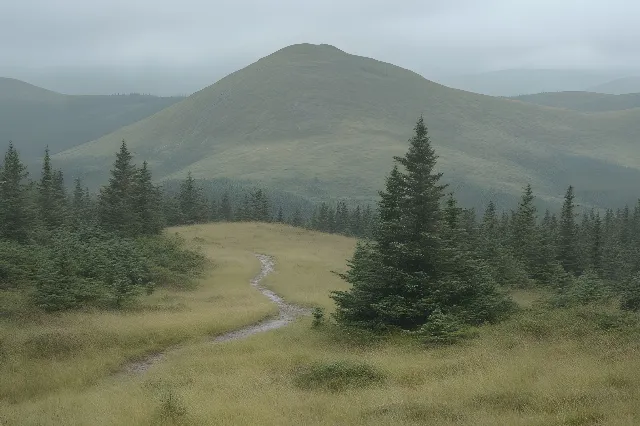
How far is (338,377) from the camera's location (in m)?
14.7

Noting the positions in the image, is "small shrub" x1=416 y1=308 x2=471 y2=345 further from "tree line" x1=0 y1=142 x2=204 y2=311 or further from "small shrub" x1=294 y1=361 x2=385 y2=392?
"tree line" x1=0 y1=142 x2=204 y2=311

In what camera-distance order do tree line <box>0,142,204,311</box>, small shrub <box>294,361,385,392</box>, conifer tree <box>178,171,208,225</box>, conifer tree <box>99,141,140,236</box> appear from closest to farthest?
small shrub <box>294,361,385,392</box> → tree line <box>0,142,204,311</box> → conifer tree <box>99,141,140,236</box> → conifer tree <box>178,171,208,225</box>

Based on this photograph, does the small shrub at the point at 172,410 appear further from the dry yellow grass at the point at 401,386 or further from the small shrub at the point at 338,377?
the small shrub at the point at 338,377

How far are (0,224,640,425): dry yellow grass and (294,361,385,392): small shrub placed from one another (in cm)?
41

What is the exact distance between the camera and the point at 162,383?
15.5 m

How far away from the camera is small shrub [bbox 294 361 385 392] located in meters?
14.3

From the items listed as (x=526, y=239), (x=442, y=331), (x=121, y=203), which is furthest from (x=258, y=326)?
(x=526, y=239)

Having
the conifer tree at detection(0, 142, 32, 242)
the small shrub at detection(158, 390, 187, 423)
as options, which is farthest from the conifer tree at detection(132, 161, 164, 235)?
the small shrub at detection(158, 390, 187, 423)

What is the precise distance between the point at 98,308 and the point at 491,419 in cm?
2274

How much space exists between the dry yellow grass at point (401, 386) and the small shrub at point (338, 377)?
1.34ft

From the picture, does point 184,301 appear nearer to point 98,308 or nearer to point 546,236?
point 98,308

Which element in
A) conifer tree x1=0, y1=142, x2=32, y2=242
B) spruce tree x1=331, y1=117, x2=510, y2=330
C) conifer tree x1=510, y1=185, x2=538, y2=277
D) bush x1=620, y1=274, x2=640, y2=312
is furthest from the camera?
conifer tree x1=510, y1=185, x2=538, y2=277

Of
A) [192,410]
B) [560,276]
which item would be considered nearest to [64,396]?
[192,410]

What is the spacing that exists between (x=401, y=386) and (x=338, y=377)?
74.1 inches
